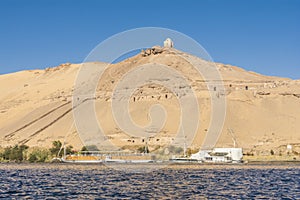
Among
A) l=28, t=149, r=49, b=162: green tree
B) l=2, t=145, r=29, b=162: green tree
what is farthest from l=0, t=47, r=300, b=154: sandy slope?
l=28, t=149, r=49, b=162: green tree

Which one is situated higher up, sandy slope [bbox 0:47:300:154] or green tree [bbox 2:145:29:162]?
sandy slope [bbox 0:47:300:154]

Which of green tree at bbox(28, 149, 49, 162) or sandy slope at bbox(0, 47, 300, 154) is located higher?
sandy slope at bbox(0, 47, 300, 154)

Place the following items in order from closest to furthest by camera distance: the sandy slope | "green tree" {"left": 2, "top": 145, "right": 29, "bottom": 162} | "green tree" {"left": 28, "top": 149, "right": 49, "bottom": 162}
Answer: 1. "green tree" {"left": 28, "top": 149, "right": 49, "bottom": 162}
2. "green tree" {"left": 2, "top": 145, "right": 29, "bottom": 162}
3. the sandy slope

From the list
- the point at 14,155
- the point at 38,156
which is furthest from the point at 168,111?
the point at 14,155

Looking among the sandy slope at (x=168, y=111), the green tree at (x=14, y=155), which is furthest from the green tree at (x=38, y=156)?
the sandy slope at (x=168, y=111)

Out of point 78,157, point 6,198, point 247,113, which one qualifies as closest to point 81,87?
point 247,113

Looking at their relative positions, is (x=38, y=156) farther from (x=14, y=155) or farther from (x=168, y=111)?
(x=168, y=111)

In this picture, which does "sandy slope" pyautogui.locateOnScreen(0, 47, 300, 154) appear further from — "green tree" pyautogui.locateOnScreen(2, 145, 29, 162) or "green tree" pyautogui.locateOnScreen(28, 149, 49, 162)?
"green tree" pyautogui.locateOnScreen(28, 149, 49, 162)

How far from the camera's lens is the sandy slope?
420 ft

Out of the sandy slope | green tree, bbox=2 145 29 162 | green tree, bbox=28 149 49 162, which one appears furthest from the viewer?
the sandy slope

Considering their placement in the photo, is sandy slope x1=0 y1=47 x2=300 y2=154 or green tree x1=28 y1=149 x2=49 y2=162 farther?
sandy slope x1=0 y1=47 x2=300 y2=154

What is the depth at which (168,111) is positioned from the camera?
139750mm

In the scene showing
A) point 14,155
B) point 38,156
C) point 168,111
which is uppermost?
point 168,111

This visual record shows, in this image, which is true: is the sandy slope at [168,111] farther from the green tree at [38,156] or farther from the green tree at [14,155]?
the green tree at [38,156]
